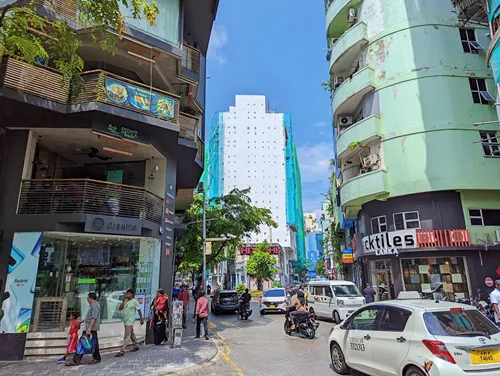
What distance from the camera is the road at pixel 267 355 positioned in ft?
25.8

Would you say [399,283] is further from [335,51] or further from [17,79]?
[17,79]

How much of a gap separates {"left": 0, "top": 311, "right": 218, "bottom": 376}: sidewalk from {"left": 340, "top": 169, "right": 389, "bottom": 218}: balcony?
43.0 feet

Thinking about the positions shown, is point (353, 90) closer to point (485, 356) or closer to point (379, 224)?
point (379, 224)

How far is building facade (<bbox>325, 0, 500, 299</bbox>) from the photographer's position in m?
17.5

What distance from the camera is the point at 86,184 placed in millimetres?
11070

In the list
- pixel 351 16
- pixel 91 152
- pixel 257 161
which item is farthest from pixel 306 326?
pixel 257 161

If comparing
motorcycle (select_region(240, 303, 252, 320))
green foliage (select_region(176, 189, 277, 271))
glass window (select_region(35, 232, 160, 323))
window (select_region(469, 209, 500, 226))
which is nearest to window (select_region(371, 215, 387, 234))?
window (select_region(469, 209, 500, 226))

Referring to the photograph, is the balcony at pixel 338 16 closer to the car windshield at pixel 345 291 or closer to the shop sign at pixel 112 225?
the car windshield at pixel 345 291

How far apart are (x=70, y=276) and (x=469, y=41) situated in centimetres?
2330

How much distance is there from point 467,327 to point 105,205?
10.2 m

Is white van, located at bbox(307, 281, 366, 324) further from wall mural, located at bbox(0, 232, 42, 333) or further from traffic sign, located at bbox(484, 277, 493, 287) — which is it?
wall mural, located at bbox(0, 232, 42, 333)

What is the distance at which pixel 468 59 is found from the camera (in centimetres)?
1944

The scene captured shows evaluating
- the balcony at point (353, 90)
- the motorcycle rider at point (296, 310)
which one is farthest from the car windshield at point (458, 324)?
the balcony at point (353, 90)

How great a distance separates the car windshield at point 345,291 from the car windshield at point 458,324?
11.1 meters
